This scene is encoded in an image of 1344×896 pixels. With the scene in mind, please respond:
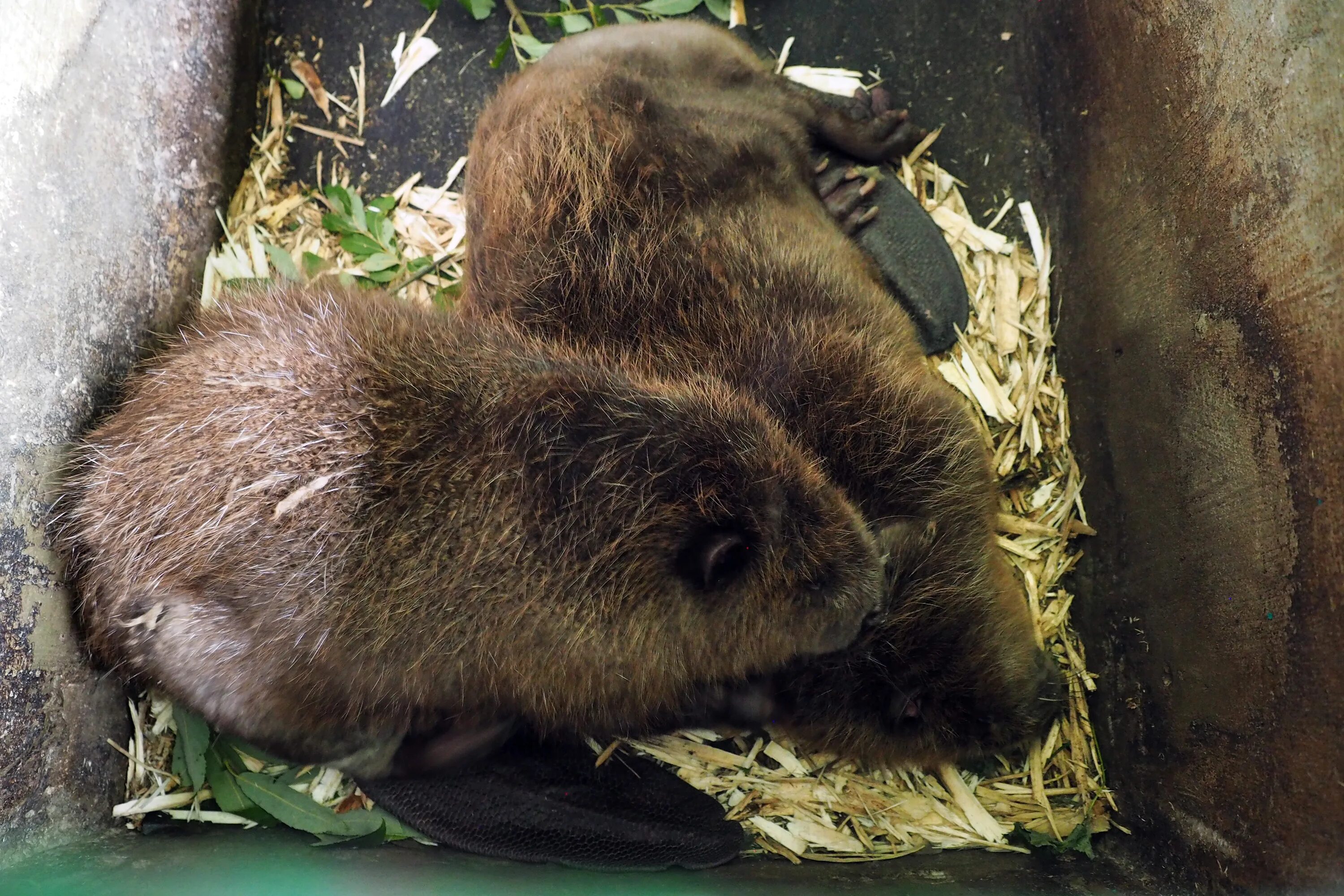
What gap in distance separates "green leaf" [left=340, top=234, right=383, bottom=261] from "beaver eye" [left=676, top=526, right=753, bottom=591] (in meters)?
2.06

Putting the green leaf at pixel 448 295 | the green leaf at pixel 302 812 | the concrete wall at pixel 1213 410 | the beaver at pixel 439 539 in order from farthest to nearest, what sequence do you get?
1. the green leaf at pixel 448 295
2. the green leaf at pixel 302 812
3. the beaver at pixel 439 539
4. the concrete wall at pixel 1213 410

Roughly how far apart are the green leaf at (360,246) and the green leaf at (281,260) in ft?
0.69

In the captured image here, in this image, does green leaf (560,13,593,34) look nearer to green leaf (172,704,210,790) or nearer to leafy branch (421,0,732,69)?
leafy branch (421,0,732,69)

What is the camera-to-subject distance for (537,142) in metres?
3.06

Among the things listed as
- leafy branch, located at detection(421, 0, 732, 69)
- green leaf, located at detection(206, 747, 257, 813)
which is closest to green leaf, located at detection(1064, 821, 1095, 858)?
green leaf, located at detection(206, 747, 257, 813)

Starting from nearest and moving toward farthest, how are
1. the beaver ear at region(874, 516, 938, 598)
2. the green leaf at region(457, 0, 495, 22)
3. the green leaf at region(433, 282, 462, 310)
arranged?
the beaver ear at region(874, 516, 938, 598) < the green leaf at region(433, 282, 462, 310) < the green leaf at region(457, 0, 495, 22)

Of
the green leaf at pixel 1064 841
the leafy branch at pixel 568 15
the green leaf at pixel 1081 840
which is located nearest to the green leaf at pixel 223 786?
the green leaf at pixel 1064 841

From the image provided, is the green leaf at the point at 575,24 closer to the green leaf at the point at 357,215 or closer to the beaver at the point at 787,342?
the beaver at the point at 787,342

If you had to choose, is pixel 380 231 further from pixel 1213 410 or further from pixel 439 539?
pixel 1213 410

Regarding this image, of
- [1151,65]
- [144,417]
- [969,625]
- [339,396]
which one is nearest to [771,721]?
[969,625]

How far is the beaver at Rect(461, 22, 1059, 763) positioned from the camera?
2900 millimetres

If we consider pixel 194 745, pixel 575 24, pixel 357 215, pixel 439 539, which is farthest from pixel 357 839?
pixel 575 24

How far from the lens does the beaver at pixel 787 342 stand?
2900mm

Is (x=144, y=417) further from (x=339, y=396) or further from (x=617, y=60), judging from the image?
(x=617, y=60)
